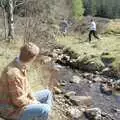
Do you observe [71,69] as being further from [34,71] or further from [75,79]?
[34,71]

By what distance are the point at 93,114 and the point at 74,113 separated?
0.62 meters

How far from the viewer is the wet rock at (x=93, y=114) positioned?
1103 cm

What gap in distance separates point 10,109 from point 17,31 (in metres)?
15.9

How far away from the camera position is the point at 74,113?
10.9m

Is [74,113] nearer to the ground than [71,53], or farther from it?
farther from it

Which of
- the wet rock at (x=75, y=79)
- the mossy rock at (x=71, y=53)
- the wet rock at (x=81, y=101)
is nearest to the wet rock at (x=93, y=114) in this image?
the wet rock at (x=81, y=101)

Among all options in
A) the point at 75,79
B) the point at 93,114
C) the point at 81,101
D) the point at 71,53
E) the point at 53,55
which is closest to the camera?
the point at 93,114

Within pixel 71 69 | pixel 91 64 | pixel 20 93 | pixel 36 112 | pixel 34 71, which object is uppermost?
pixel 20 93

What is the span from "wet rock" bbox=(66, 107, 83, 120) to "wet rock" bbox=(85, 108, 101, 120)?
0.19 m

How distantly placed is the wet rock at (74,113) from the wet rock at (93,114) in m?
0.19

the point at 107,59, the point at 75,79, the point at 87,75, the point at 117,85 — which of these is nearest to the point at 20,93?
the point at 117,85

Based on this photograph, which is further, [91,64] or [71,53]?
[71,53]

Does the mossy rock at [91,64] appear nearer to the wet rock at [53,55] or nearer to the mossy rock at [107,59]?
the mossy rock at [107,59]

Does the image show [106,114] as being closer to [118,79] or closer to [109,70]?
[118,79]
